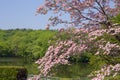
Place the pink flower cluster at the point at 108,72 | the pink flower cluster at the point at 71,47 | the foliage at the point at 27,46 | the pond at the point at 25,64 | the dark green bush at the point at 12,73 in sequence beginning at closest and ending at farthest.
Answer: the pink flower cluster at the point at 108,72 < the pink flower cluster at the point at 71,47 < the dark green bush at the point at 12,73 < the pond at the point at 25,64 < the foliage at the point at 27,46

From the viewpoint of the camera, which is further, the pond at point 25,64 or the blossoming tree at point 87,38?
the pond at point 25,64

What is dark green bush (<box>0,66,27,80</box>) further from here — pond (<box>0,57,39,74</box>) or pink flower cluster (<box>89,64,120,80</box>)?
pink flower cluster (<box>89,64,120,80</box>)

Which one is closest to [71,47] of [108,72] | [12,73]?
[108,72]

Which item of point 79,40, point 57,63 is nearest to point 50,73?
point 57,63

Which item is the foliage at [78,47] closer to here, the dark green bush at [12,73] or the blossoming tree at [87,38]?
the blossoming tree at [87,38]

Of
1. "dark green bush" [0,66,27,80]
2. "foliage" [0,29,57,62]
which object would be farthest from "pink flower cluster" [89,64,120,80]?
"foliage" [0,29,57,62]

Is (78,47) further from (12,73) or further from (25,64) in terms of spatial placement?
(25,64)

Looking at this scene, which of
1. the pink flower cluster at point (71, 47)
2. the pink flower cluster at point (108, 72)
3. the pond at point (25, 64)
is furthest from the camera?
the pond at point (25, 64)

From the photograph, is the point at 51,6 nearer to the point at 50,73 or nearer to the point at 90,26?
the point at 90,26

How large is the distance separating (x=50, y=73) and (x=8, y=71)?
1524cm

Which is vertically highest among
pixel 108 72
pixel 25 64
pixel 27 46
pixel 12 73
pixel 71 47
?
pixel 71 47

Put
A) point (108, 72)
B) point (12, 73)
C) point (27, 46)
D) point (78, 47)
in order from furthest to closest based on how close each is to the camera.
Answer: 1. point (27, 46)
2. point (12, 73)
3. point (78, 47)
4. point (108, 72)

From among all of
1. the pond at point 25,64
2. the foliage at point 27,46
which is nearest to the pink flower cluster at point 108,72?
the pond at point 25,64

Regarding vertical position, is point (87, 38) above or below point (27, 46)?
above
